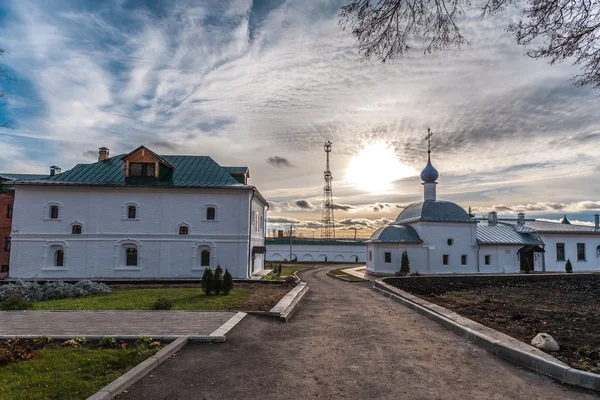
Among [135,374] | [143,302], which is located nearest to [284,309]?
[143,302]

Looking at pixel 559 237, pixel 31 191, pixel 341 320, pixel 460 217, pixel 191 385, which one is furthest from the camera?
pixel 559 237

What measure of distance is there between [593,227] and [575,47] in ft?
143

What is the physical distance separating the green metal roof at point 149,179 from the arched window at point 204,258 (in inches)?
161

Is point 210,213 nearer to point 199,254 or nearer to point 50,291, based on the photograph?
point 199,254

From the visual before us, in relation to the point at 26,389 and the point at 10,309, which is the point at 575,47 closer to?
the point at 26,389

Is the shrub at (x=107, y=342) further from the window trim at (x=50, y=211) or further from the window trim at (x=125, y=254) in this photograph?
the window trim at (x=50, y=211)

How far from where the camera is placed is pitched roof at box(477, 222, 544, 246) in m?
34.4

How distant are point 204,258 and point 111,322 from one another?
1465 cm

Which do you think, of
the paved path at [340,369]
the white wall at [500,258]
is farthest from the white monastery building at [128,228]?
the white wall at [500,258]

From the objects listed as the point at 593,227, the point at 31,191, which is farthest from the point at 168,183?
the point at 593,227

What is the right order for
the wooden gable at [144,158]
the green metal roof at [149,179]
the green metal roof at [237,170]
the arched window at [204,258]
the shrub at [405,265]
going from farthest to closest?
the shrub at [405,265]
the green metal roof at [237,170]
the wooden gable at [144,158]
the green metal roof at [149,179]
the arched window at [204,258]

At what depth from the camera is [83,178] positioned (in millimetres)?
24719

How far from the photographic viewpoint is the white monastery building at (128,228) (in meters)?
23.6

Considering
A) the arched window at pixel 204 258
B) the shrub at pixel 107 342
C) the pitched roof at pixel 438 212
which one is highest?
the pitched roof at pixel 438 212
